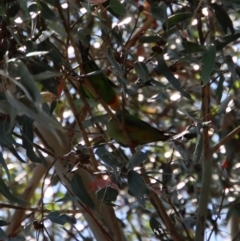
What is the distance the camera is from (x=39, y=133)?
143 centimetres

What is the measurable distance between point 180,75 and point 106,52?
1.16 m

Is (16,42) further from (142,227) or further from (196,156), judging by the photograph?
(142,227)

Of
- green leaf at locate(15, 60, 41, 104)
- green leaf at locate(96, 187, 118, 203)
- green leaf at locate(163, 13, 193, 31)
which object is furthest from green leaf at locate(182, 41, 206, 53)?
green leaf at locate(15, 60, 41, 104)

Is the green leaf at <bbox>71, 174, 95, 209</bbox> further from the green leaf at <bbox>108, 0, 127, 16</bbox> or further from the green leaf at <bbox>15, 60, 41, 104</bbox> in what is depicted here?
the green leaf at <bbox>15, 60, 41, 104</bbox>

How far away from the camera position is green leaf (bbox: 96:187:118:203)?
1.19m

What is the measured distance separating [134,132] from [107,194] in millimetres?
141

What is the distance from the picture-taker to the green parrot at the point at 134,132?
1267 mm

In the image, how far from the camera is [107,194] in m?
1.19

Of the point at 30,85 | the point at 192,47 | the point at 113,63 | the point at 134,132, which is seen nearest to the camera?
the point at 30,85

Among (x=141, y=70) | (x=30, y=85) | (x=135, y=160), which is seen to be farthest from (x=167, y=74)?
(x=30, y=85)

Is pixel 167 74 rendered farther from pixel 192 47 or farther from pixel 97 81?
pixel 97 81

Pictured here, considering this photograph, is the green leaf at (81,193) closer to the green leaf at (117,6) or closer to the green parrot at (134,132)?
the green parrot at (134,132)

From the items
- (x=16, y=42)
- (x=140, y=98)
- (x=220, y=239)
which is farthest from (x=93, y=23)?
(x=16, y=42)

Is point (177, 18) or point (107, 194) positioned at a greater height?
point (177, 18)
